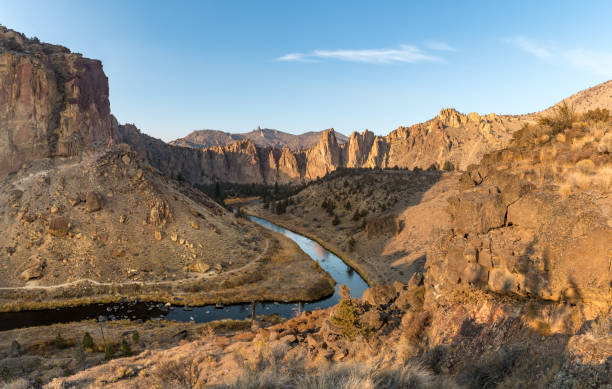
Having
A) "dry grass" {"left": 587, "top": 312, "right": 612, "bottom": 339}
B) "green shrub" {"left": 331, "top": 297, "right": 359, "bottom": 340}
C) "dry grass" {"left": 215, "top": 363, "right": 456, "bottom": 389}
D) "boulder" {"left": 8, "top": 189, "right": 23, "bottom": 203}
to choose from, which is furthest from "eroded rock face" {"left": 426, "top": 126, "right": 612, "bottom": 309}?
"boulder" {"left": 8, "top": 189, "right": 23, "bottom": 203}

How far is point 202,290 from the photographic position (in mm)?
31281

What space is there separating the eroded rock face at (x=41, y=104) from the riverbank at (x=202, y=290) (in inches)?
772

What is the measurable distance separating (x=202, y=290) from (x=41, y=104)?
33.5m

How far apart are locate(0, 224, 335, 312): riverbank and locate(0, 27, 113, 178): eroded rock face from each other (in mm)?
19618

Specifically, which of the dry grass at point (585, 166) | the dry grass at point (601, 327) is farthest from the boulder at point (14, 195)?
the dry grass at point (585, 166)

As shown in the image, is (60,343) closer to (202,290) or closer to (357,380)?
(202,290)

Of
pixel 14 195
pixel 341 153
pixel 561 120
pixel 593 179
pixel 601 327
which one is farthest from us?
pixel 341 153

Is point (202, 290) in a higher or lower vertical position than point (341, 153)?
lower

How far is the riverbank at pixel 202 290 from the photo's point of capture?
92.2 feet

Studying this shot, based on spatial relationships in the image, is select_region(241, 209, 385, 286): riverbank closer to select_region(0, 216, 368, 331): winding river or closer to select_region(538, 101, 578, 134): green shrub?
→ select_region(0, 216, 368, 331): winding river

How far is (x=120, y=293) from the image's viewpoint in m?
29.8

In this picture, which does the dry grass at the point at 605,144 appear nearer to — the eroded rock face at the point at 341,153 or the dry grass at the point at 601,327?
the dry grass at the point at 601,327

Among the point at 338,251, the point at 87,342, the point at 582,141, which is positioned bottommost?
the point at 87,342

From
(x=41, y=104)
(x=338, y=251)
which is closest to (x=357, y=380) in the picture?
(x=338, y=251)
